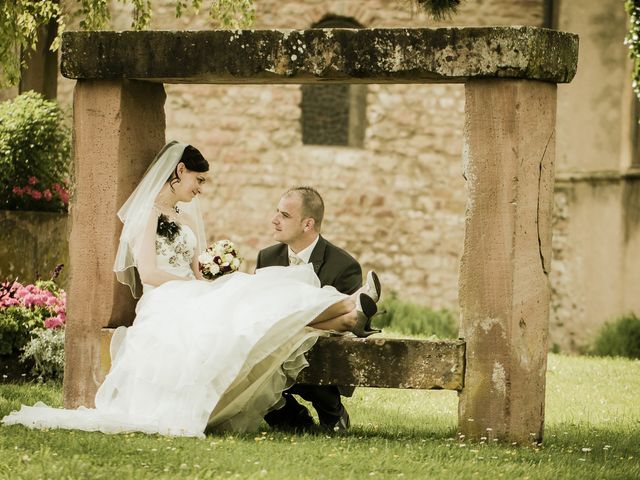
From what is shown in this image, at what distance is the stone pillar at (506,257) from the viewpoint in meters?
6.75

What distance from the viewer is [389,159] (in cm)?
1698

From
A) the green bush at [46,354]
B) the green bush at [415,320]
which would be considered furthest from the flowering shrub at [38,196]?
the green bush at [415,320]

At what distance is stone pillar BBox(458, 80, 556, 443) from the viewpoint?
6746 millimetres

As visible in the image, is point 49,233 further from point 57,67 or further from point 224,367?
point 224,367

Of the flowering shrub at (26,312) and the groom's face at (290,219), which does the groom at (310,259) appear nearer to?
the groom's face at (290,219)

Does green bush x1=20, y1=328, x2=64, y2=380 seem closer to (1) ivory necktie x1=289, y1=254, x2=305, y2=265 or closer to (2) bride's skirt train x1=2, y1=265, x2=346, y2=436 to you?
(2) bride's skirt train x1=2, y1=265, x2=346, y2=436

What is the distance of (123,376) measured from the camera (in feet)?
22.6

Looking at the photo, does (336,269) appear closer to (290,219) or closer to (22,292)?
(290,219)

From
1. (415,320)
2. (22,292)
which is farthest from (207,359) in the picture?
(415,320)

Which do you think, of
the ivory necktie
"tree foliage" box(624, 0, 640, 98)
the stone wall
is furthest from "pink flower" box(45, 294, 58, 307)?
"tree foliage" box(624, 0, 640, 98)

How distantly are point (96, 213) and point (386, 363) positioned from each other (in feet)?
6.58

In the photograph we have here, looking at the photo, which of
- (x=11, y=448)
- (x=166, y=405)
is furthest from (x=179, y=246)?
(x=11, y=448)

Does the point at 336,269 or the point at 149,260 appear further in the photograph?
the point at 336,269

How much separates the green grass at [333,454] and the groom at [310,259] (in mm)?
227
